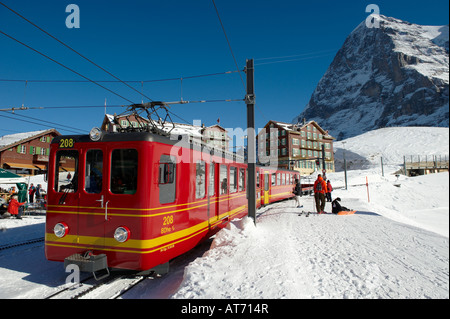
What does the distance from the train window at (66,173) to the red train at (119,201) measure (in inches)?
0.7

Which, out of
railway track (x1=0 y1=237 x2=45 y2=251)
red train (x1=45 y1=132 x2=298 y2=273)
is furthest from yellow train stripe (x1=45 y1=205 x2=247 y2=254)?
railway track (x1=0 y1=237 x2=45 y2=251)

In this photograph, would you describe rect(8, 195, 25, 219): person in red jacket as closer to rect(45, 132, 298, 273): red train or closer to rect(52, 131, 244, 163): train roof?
rect(45, 132, 298, 273): red train

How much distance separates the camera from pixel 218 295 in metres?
3.99

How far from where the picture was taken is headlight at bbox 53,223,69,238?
500 centimetres

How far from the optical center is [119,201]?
482 cm

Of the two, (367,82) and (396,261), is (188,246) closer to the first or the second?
(396,261)

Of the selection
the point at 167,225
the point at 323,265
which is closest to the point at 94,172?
the point at 167,225

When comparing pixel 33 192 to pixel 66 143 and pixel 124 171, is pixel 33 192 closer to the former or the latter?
pixel 66 143

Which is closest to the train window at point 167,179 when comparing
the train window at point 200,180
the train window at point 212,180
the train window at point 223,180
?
the train window at point 200,180

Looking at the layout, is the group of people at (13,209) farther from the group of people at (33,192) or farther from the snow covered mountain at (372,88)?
the snow covered mountain at (372,88)

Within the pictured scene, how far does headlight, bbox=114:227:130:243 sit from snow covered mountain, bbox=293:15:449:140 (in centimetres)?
9613

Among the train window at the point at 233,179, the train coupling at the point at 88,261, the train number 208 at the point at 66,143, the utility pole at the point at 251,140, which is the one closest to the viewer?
the train coupling at the point at 88,261

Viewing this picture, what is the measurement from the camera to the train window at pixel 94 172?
16.6 feet
